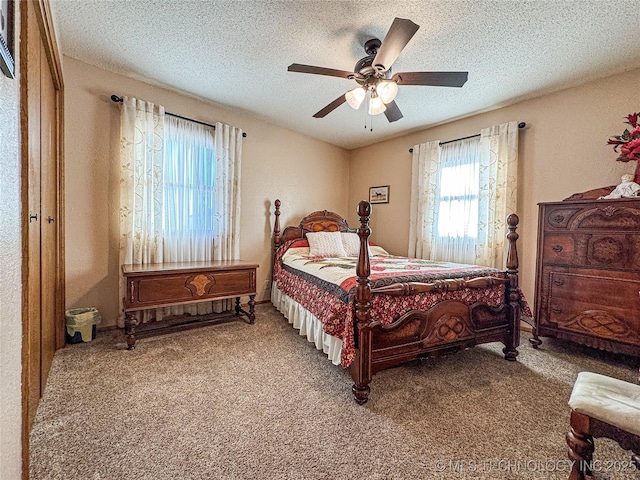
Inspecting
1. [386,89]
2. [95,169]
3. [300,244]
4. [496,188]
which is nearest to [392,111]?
[386,89]

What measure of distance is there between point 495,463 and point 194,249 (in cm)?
319

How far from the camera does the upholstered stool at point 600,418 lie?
3.29ft

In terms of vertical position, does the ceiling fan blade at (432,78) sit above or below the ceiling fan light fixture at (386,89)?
above

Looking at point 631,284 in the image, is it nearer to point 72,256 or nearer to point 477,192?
point 477,192

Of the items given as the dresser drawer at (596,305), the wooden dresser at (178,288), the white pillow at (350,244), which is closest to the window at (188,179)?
the wooden dresser at (178,288)

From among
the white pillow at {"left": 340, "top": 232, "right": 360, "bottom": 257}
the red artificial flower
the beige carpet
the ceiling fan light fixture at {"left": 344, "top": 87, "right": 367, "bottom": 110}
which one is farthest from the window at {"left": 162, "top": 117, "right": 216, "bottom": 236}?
the red artificial flower

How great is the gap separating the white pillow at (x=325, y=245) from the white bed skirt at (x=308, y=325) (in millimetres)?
689

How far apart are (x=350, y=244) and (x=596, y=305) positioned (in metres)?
2.53

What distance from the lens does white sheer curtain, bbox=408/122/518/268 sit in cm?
321

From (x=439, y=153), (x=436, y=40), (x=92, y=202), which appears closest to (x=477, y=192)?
(x=439, y=153)

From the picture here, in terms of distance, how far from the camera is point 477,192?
3.46 meters

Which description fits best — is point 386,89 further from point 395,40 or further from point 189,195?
point 189,195

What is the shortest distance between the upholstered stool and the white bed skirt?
4.19 ft

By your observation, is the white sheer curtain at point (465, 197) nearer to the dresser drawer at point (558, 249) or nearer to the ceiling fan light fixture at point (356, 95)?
the dresser drawer at point (558, 249)
